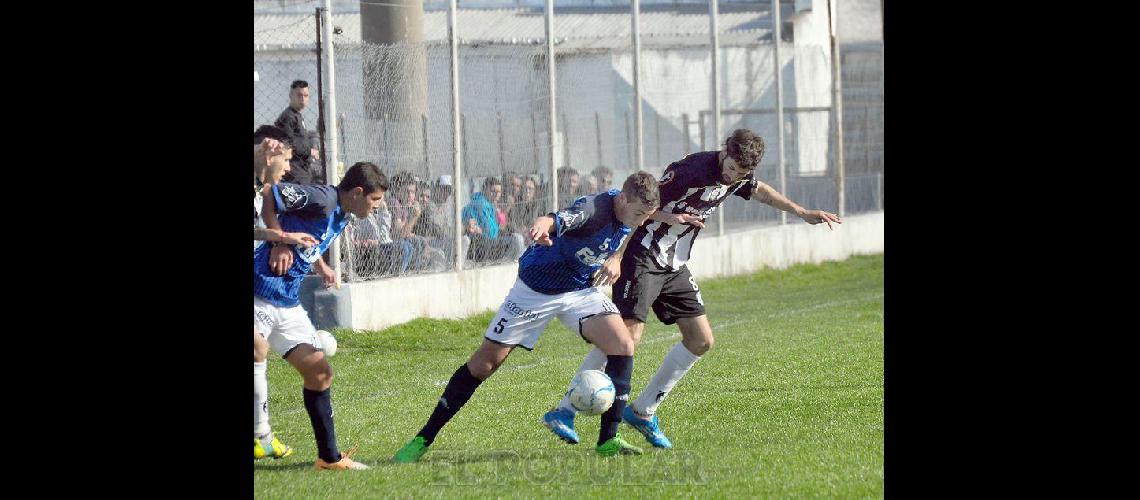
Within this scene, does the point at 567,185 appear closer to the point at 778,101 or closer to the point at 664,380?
the point at 778,101

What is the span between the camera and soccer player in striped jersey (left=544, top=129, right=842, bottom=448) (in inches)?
317

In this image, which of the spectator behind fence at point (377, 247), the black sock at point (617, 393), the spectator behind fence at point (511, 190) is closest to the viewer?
the black sock at point (617, 393)

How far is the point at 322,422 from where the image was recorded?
7164 mm

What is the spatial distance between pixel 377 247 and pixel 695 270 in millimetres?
Result: 6360

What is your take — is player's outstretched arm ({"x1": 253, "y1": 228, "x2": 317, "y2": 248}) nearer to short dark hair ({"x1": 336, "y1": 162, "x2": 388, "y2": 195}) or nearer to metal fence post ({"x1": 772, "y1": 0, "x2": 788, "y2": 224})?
short dark hair ({"x1": 336, "y1": 162, "x2": 388, "y2": 195})

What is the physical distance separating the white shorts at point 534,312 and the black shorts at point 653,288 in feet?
1.54

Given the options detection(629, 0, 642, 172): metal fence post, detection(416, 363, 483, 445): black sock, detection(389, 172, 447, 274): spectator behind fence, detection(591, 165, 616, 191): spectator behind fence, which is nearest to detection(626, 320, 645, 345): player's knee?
detection(416, 363, 483, 445): black sock

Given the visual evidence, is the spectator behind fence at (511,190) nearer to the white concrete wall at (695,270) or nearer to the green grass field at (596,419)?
the white concrete wall at (695,270)

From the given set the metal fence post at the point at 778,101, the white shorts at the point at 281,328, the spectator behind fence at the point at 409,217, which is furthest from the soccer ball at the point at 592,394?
the metal fence post at the point at 778,101

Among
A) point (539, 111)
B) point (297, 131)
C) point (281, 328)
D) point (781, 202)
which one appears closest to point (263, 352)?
point (281, 328)

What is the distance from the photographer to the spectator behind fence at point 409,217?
13898 millimetres
